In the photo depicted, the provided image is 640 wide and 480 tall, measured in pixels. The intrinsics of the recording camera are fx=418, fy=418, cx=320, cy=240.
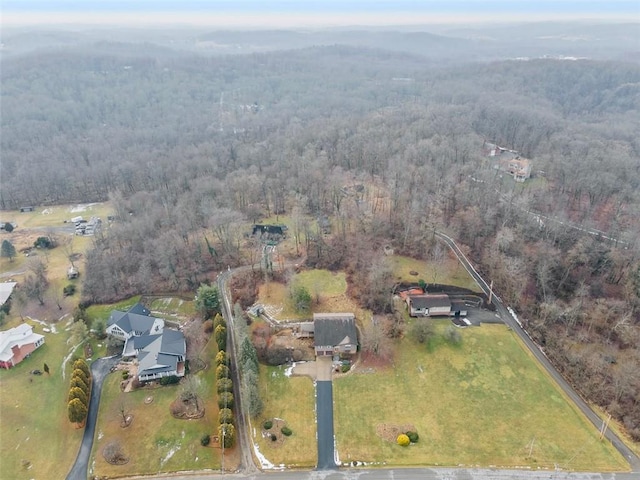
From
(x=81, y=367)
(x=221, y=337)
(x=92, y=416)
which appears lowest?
(x=92, y=416)

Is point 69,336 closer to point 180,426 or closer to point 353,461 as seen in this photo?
point 180,426

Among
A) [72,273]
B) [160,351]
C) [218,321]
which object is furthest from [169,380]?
[72,273]

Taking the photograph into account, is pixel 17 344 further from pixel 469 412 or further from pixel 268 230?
pixel 469 412

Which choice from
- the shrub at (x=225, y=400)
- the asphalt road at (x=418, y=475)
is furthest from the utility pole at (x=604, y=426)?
the shrub at (x=225, y=400)

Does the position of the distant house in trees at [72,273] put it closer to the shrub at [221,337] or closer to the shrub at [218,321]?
the shrub at [218,321]

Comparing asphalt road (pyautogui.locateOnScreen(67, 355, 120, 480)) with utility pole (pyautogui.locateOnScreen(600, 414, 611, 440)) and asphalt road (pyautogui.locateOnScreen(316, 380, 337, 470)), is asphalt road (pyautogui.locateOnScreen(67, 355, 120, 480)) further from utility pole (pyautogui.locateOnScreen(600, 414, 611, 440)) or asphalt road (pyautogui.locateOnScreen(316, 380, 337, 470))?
utility pole (pyautogui.locateOnScreen(600, 414, 611, 440))

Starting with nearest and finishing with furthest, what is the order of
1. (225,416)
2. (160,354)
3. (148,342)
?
(225,416), (160,354), (148,342)
